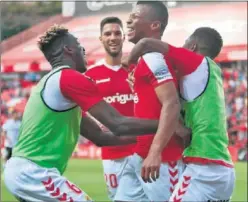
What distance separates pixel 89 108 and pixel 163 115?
0.53m

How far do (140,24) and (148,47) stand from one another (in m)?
0.47

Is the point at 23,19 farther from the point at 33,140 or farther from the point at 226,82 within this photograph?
the point at 33,140

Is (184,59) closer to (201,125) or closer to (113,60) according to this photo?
(201,125)

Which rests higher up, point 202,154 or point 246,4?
point 202,154

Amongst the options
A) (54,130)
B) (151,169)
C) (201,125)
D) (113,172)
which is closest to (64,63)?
(54,130)

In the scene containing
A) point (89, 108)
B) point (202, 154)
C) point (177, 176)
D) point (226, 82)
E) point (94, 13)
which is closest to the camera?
point (89, 108)

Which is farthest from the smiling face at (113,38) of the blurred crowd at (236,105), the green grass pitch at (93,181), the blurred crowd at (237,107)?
the blurred crowd at (237,107)

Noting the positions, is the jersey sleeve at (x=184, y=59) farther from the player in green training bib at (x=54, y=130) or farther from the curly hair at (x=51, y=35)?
the curly hair at (x=51, y=35)

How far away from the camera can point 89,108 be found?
5.52m

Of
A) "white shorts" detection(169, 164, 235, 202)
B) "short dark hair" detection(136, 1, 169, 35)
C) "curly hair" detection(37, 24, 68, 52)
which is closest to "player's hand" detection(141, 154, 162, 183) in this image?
"white shorts" detection(169, 164, 235, 202)

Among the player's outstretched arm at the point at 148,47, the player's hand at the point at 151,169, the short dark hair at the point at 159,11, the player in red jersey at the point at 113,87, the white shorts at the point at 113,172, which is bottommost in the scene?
the white shorts at the point at 113,172

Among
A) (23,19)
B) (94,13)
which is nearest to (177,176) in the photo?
(94,13)

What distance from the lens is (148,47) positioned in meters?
5.96

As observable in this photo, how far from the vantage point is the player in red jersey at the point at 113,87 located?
28.7 ft
